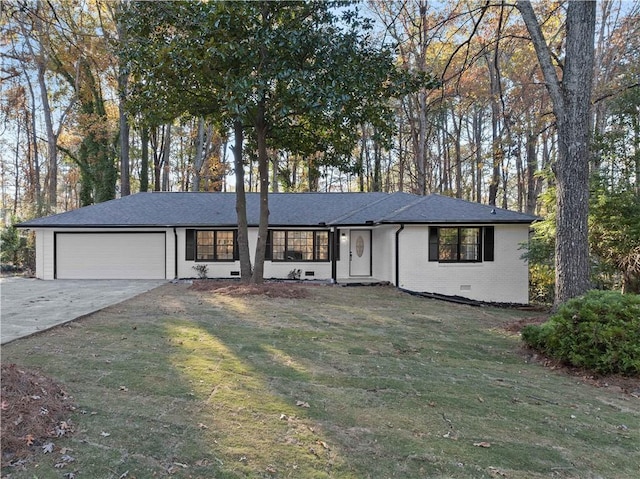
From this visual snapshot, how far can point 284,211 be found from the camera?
16828 mm

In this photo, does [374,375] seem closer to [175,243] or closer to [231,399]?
[231,399]

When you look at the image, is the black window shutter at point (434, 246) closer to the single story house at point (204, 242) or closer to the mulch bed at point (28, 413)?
the single story house at point (204, 242)

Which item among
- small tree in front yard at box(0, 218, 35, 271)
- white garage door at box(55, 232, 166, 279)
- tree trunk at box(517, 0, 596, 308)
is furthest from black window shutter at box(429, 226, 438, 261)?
small tree in front yard at box(0, 218, 35, 271)

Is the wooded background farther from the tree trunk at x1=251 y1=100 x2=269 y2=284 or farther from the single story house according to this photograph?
the single story house

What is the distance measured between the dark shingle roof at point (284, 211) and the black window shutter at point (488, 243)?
401 millimetres

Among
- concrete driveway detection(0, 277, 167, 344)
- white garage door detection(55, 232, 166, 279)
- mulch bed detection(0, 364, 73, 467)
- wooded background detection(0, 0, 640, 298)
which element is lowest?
concrete driveway detection(0, 277, 167, 344)

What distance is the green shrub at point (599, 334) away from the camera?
16.8 ft

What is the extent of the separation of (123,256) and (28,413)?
549 inches

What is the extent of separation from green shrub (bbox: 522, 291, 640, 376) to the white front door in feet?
33.2

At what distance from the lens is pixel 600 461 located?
3113mm

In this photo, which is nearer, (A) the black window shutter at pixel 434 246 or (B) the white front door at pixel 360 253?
(A) the black window shutter at pixel 434 246

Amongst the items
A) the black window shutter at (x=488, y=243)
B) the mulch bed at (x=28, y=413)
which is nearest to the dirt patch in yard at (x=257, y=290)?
the black window shutter at (x=488, y=243)

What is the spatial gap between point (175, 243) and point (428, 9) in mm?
16344

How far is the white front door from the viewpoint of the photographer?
15820mm
